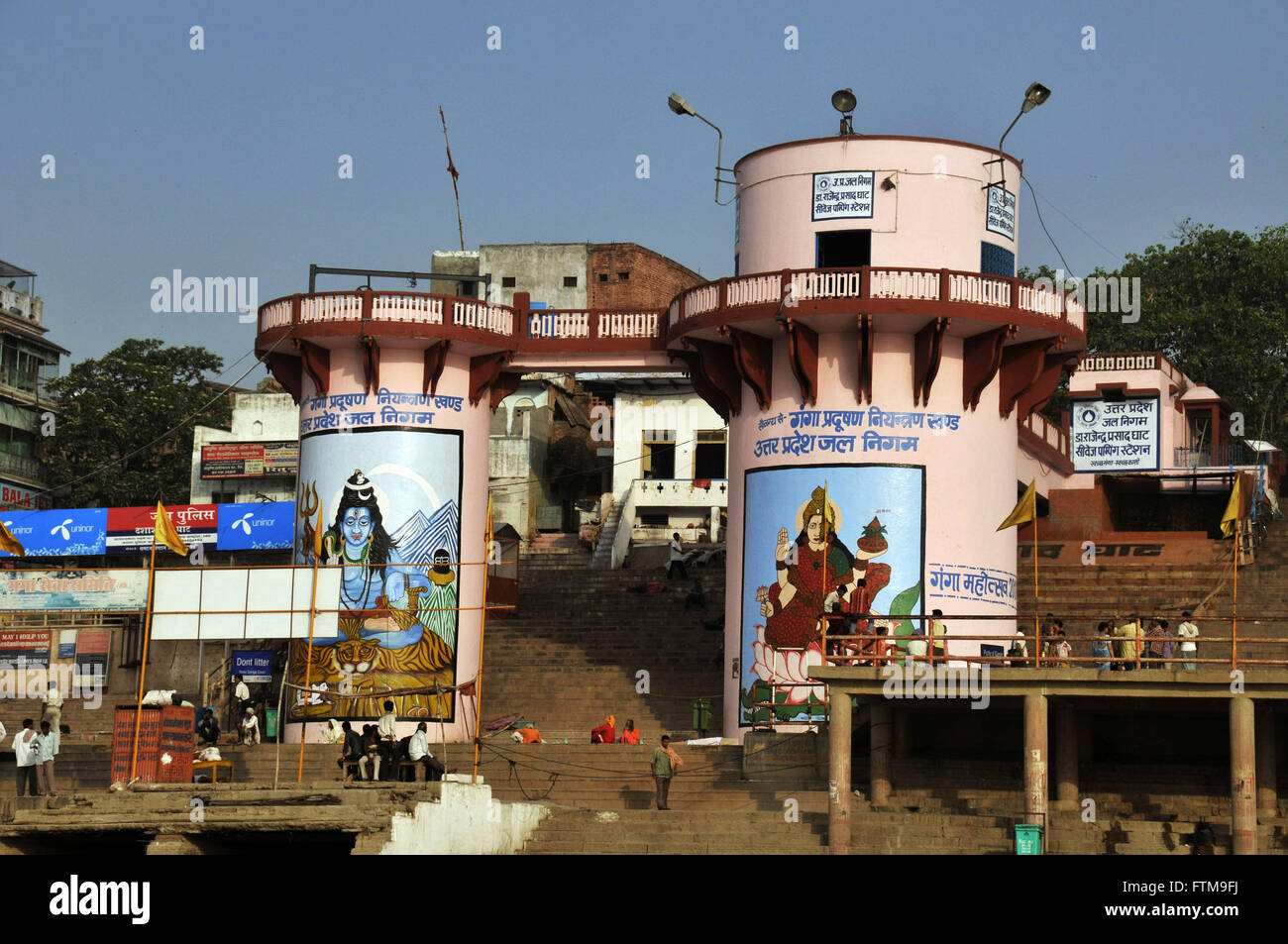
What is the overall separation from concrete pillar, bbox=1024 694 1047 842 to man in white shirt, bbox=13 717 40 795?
1625 centimetres

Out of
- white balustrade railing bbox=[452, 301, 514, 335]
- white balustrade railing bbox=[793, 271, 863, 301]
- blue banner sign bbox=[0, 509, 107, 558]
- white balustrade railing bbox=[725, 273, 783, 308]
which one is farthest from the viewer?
blue banner sign bbox=[0, 509, 107, 558]

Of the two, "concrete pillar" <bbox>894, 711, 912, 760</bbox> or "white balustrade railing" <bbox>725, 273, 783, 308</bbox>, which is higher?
"white balustrade railing" <bbox>725, 273, 783, 308</bbox>

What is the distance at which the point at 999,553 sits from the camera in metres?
40.8

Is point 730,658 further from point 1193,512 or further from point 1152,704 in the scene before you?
point 1193,512

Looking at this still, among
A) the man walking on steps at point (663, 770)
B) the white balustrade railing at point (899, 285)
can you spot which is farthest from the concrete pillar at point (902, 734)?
the white balustrade railing at point (899, 285)

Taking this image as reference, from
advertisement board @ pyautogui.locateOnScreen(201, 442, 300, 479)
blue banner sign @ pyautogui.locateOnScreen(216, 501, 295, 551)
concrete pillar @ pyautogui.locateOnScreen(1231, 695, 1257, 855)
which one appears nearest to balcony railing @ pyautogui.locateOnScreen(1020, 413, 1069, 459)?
blue banner sign @ pyautogui.locateOnScreen(216, 501, 295, 551)

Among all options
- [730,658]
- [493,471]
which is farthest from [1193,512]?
[730,658]

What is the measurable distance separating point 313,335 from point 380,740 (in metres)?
13.6

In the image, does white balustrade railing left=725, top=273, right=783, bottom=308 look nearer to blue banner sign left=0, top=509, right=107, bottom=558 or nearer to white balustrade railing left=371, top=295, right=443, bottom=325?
white balustrade railing left=371, top=295, right=443, bottom=325

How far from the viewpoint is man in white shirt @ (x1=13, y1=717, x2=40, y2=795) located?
3369 cm

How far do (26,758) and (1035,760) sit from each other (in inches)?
649

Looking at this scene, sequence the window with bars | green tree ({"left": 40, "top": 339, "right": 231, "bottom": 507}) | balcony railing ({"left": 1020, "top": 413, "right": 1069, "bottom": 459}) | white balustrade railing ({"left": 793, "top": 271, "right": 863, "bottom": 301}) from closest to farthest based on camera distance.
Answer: white balustrade railing ({"left": 793, "top": 271, "right": 863, "bottom": 301}) < the window with bars < balcony railing ({"left": 1020, "top": 413, "right": 1069, "bottom": 459}) < green tree ({"left": 40, "top": 339, "right": 231, "bottom": 507})
